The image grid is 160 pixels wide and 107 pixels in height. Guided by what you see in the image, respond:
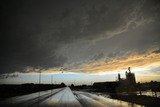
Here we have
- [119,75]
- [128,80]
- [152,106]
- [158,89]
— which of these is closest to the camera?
[152,106]

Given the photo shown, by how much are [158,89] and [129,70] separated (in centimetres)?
8008

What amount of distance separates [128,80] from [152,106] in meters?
119

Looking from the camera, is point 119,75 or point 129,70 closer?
point 129,70

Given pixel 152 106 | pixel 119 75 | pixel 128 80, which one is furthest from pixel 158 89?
pixel 119 75

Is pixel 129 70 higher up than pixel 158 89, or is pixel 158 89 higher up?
pixel 129 70

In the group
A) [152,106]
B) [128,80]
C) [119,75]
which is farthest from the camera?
[119,75]

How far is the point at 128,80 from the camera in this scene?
142000 millimetres

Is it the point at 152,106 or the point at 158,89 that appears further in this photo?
the point at 158,89

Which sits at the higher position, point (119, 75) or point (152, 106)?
point (119, 75)

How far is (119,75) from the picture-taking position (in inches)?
6452

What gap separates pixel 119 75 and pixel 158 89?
98.4 metres

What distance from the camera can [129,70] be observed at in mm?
145375

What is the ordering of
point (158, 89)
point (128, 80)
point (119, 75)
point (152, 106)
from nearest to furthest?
point (152, 106)
point (158, 89)
point (128, 80)
point (119, 75)

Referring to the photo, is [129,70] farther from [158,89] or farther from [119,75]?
[158,89]
